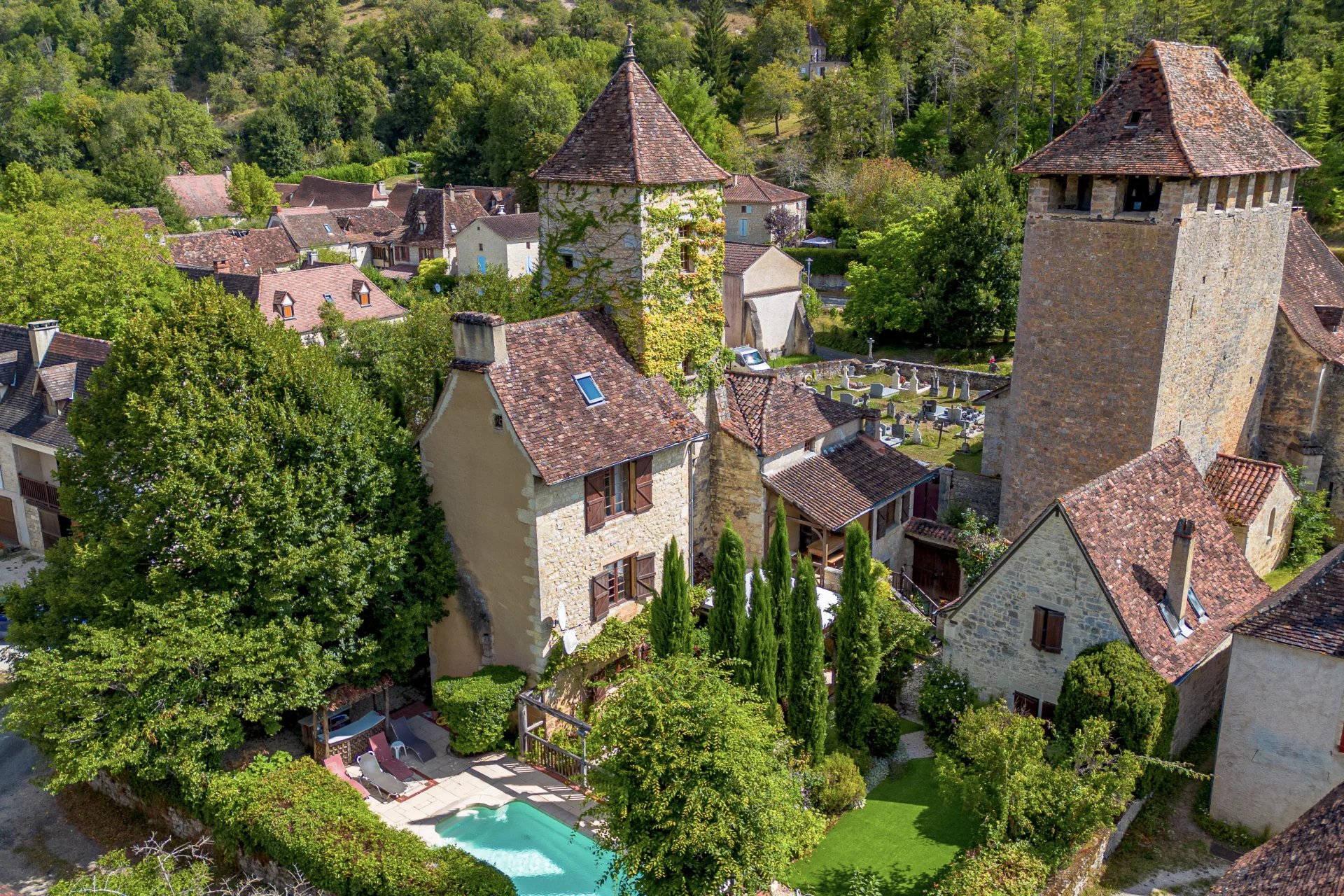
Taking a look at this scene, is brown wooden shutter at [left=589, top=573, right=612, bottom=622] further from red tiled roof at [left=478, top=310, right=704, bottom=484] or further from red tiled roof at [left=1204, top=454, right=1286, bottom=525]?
red tiled roof at [left=1204, top=454, right=1286, bottom=525]

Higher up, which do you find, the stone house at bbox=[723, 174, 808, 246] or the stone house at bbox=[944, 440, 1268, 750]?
the stone house at bbox=[723, 174, 808, 246]

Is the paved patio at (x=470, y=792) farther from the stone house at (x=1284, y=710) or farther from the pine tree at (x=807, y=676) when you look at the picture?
the stone house at (x=1284, y=710)

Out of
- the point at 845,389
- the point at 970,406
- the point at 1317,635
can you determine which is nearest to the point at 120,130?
the point at 845,389

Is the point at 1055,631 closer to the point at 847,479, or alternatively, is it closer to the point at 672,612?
the point at 672,612

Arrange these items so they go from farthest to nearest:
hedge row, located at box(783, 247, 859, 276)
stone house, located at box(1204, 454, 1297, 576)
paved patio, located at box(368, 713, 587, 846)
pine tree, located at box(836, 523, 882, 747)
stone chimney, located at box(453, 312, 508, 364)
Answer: hedge row, located at box(783, 247, 859, 276) → stone house, located at box(1204, 454, 1297, 576) → stone chimney, located at box(453, 312, 508, 364) → pine tree, located at box(836, 523, 882, 747) → paved patio, located at box(368, 713, 587, 846)

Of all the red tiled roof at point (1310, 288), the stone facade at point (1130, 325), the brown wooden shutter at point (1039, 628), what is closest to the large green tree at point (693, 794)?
the brown wooden shutter at point (1039, 628)

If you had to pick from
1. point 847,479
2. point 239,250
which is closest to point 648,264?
point 847,479

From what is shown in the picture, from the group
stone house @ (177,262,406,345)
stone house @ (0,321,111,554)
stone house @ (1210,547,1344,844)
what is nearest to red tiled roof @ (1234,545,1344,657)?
stone house @ (1210,547,1344,844)
